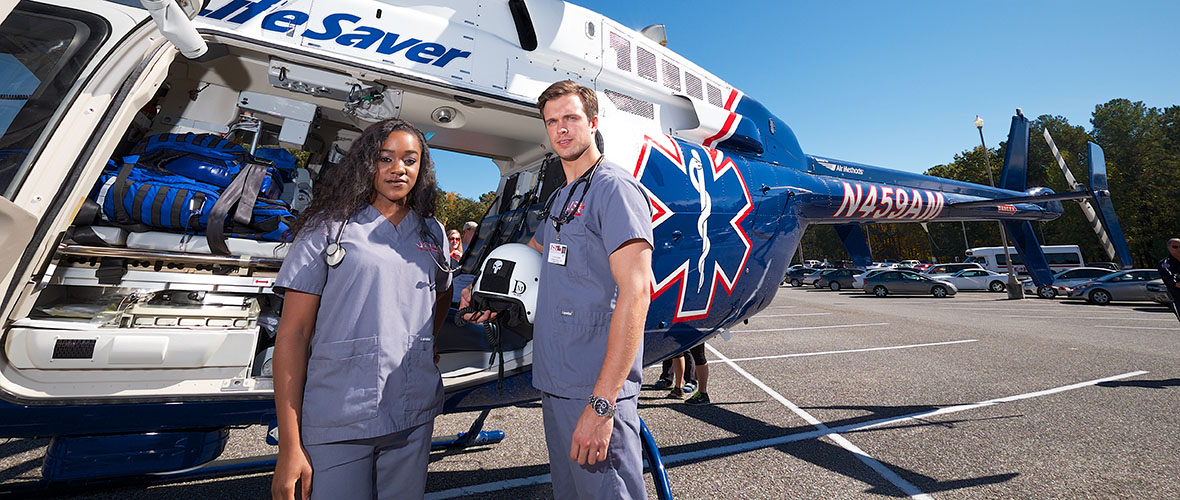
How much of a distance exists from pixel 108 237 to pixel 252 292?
692mm

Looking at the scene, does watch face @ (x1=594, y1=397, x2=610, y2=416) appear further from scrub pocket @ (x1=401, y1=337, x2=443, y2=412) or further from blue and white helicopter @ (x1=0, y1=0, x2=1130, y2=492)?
blue and white helicopter @ (x1=0, y1=0, x2=1130, y2=492)

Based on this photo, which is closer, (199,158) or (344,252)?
(344,252)

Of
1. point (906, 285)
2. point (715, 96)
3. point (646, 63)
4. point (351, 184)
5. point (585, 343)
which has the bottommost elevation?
point (906, 285)

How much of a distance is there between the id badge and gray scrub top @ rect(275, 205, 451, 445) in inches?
18.0

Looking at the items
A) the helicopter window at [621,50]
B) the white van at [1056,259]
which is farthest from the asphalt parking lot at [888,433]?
the white van at [1056,259]

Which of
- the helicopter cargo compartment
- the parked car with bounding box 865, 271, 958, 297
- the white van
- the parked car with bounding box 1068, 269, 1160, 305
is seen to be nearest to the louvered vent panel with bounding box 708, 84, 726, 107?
the helicopter cargo compartment

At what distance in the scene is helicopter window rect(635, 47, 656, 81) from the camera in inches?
134

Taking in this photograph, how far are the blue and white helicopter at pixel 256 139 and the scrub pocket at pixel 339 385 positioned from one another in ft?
2.25

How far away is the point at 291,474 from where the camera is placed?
1344mm

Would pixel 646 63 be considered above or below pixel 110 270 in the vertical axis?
above

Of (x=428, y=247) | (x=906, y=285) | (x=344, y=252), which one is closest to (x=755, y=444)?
(x=428, y=247)

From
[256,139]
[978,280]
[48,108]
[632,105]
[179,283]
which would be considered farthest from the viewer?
[978,280]

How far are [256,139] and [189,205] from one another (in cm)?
101

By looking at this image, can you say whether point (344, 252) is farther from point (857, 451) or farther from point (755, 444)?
point (857, 451)
